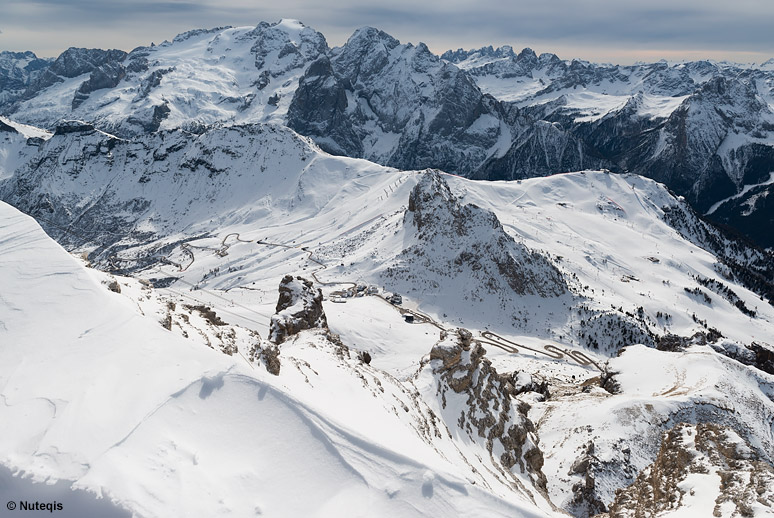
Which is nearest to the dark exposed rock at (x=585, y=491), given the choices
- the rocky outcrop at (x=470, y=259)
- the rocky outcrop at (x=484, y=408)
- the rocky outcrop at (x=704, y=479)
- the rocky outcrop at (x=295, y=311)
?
the rocky outcrop at (x=484, y=408)

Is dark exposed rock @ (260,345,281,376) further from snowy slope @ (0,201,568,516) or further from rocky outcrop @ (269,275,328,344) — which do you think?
rocky outcrop @ (269,275,328,344)

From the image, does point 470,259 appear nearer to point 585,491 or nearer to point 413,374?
point 413,374

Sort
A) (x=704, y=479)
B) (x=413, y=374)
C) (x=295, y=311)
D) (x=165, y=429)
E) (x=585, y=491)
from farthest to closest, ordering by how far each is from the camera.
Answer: (x=295, y=311) → (x=413, y=374) → (x=585, y=491) → (x=704, y=479) → (x=165, y=429)

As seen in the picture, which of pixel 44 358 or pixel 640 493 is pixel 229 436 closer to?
pixel 44 358

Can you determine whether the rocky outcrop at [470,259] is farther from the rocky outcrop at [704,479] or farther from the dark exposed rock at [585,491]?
the rocky outcrop at [704,479]

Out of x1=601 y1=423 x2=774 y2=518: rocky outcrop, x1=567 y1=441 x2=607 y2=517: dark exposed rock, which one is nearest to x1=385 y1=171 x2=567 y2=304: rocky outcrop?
x1=567 y1=441 x2=607 y2=517: dark exposed rock

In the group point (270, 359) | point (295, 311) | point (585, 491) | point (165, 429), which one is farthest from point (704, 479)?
point (295, 311)
